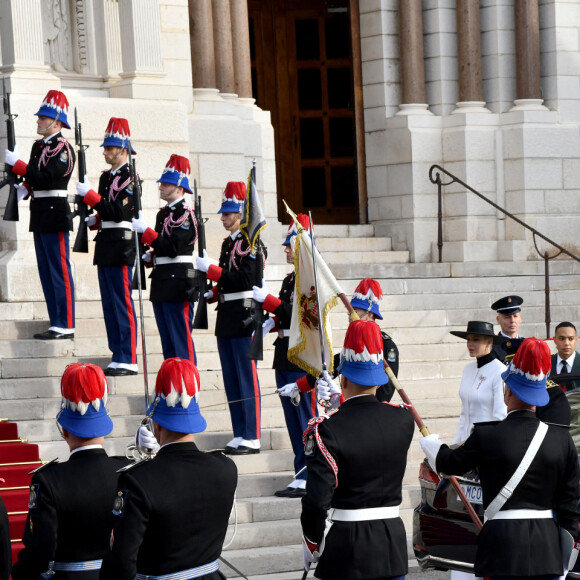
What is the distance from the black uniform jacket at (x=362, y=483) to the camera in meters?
6.22

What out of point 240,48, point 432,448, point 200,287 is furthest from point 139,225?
point 240,48

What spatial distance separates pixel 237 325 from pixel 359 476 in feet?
15.5

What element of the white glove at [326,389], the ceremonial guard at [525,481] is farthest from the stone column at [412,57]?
the ceremonial guard at [525,481]

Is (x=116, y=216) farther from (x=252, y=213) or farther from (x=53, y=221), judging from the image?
(x=252, y=213)

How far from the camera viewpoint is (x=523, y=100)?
17.5 metres

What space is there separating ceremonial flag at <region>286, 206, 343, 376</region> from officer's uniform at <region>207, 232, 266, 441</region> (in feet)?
4.49

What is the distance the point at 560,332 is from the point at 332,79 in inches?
346

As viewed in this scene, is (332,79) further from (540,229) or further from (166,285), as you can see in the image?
(166,285)

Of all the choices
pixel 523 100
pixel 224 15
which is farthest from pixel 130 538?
pixel 523 100

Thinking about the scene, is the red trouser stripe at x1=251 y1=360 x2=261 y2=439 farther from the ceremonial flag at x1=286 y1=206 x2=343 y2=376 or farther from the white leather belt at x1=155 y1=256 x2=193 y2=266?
the ceremonial flag at x1=286 y1=206 x2=343 y2=376

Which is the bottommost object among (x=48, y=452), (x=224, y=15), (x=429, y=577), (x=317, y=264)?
(x=429, y=577)

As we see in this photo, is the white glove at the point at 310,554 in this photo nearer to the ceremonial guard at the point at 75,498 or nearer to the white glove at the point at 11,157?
the ceremonial guard at the point at 75,498

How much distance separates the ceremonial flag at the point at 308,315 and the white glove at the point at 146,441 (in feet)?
6.98

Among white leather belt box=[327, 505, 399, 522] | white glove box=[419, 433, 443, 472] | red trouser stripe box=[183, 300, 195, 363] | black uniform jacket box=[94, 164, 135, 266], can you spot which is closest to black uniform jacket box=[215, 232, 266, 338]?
red trouser stripe box=[183, 300, 195, 363]
